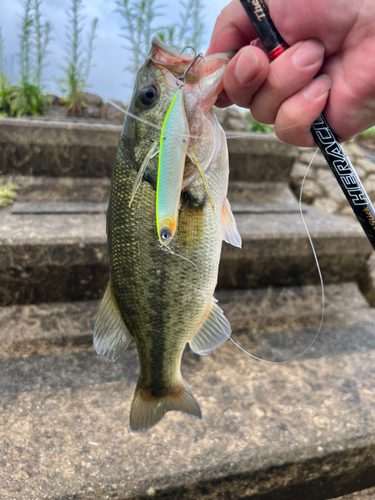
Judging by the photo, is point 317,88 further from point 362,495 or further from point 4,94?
point 4,94

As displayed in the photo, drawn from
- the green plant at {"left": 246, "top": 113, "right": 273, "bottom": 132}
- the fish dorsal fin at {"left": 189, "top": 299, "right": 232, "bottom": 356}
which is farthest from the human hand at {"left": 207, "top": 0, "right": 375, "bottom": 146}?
the green plant at {"left": 246, "top": 113, "right": 273, "bottom": 132}

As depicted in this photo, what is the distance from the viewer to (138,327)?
116 centimetres

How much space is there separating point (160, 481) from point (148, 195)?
1207 millimetres

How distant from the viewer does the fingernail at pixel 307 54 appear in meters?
0.94

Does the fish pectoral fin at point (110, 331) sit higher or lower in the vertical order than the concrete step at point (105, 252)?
higher

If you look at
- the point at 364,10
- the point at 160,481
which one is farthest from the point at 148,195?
the point at 160,481

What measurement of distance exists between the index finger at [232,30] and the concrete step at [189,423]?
5.23 ft

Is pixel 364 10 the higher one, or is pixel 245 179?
pixel 364 10

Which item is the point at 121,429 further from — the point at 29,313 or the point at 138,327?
the point at 29,313

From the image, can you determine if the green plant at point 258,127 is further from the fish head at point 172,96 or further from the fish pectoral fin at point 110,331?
the fish pectoral fin at point 110,331

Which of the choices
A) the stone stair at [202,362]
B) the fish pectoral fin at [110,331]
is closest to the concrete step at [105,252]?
the stone stair at [202,362]

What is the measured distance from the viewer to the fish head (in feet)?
3.07

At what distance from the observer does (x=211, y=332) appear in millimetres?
1157

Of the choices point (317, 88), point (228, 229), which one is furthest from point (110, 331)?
point (317, 88)
